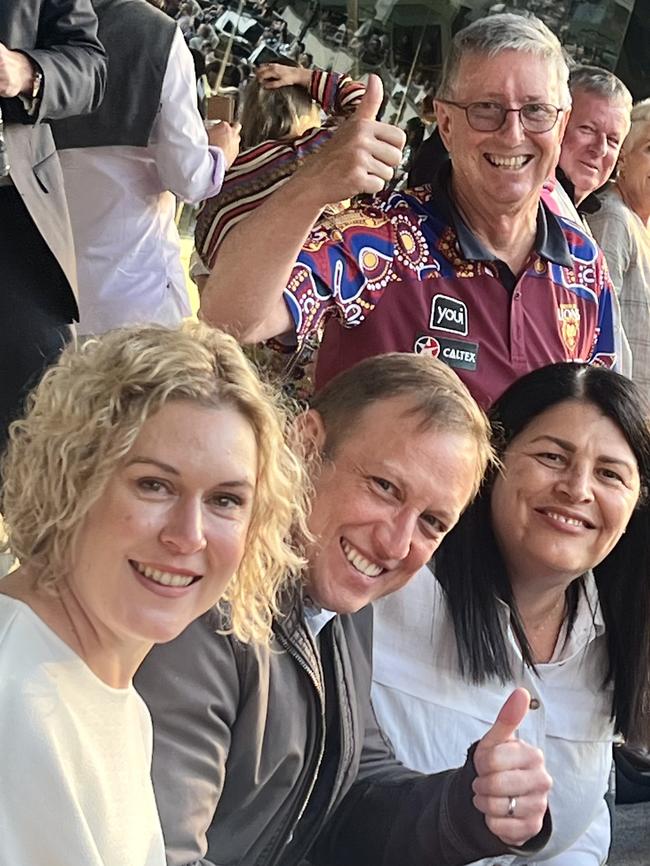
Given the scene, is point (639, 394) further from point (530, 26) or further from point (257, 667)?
point (257, 667)

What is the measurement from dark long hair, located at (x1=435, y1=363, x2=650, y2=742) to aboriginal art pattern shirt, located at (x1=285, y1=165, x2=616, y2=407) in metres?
0.20

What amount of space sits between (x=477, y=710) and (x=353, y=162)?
89 centimetres

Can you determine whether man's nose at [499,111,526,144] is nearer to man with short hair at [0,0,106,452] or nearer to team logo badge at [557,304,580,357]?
team logo badge at [557,304,580,357]

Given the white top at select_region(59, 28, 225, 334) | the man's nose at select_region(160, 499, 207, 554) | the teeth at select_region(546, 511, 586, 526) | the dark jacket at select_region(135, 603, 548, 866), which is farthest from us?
the white top at select_region(59, 28, 225, 334)

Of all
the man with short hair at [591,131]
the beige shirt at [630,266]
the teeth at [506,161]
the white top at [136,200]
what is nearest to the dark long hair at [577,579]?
the teeth at [506,161]

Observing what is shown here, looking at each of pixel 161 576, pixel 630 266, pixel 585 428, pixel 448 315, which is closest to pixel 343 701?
pixel 161 576

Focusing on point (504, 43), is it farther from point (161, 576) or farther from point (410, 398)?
point (161, 576)

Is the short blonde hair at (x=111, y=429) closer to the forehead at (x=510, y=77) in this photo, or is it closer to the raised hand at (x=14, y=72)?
the raised hand at (x=14, y=72)

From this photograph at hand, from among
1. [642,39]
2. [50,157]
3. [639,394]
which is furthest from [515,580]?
[642,39]

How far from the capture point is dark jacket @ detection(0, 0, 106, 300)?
2209mm

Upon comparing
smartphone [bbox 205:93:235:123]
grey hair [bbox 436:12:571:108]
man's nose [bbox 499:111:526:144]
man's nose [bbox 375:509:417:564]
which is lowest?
smartphone [bbox 205:93:235:123]

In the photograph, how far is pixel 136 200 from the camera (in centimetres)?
288

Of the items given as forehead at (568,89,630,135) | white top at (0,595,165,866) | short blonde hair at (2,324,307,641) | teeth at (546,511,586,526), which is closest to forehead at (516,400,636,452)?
teeth at (546,511,586,526)

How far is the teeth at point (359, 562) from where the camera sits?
5.88 feet
